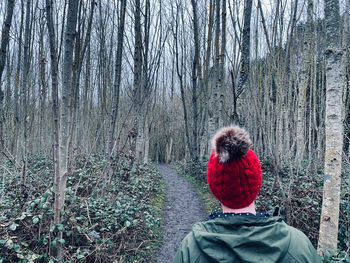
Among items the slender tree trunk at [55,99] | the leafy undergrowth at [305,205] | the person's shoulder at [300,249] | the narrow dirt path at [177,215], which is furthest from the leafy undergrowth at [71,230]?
the person's shoulder at [300,249]

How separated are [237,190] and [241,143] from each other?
237mm

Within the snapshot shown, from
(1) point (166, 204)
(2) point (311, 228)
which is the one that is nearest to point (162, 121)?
(1) point (166, 204)

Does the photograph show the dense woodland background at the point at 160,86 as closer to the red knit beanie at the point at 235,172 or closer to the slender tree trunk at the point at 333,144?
the slender tree trunk at the point at 333,144

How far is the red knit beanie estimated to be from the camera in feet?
3.86

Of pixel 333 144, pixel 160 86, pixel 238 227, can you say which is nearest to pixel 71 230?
pixel 238 227

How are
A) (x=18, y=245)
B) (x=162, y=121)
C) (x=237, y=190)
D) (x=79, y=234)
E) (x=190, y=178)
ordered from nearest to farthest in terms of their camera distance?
(x=237, y=190)
(x=18, y=245)
(x=79, y=234)
(x=190, y=178)
(x=162, y=121)

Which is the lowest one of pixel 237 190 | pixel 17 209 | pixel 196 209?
pixel 196 209

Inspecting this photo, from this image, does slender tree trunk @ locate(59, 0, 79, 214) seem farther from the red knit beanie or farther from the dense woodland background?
the red knit beanie

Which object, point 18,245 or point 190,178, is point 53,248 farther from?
point 190,178

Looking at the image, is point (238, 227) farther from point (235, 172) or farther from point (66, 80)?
point (66, 80)

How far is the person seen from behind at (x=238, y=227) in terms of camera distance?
3.28ft

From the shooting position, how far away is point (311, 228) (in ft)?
13.2

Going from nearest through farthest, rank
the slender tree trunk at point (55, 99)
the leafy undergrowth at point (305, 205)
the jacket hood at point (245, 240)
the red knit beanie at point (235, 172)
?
1. the jacket hood at point (245, 240)
2. the red knit beanie at point (235, 172)
3. the slender tree trunk at point (55, 99)
4. the leafy undergrowth at point (305, 205)

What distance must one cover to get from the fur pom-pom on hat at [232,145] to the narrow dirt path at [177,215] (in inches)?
137
